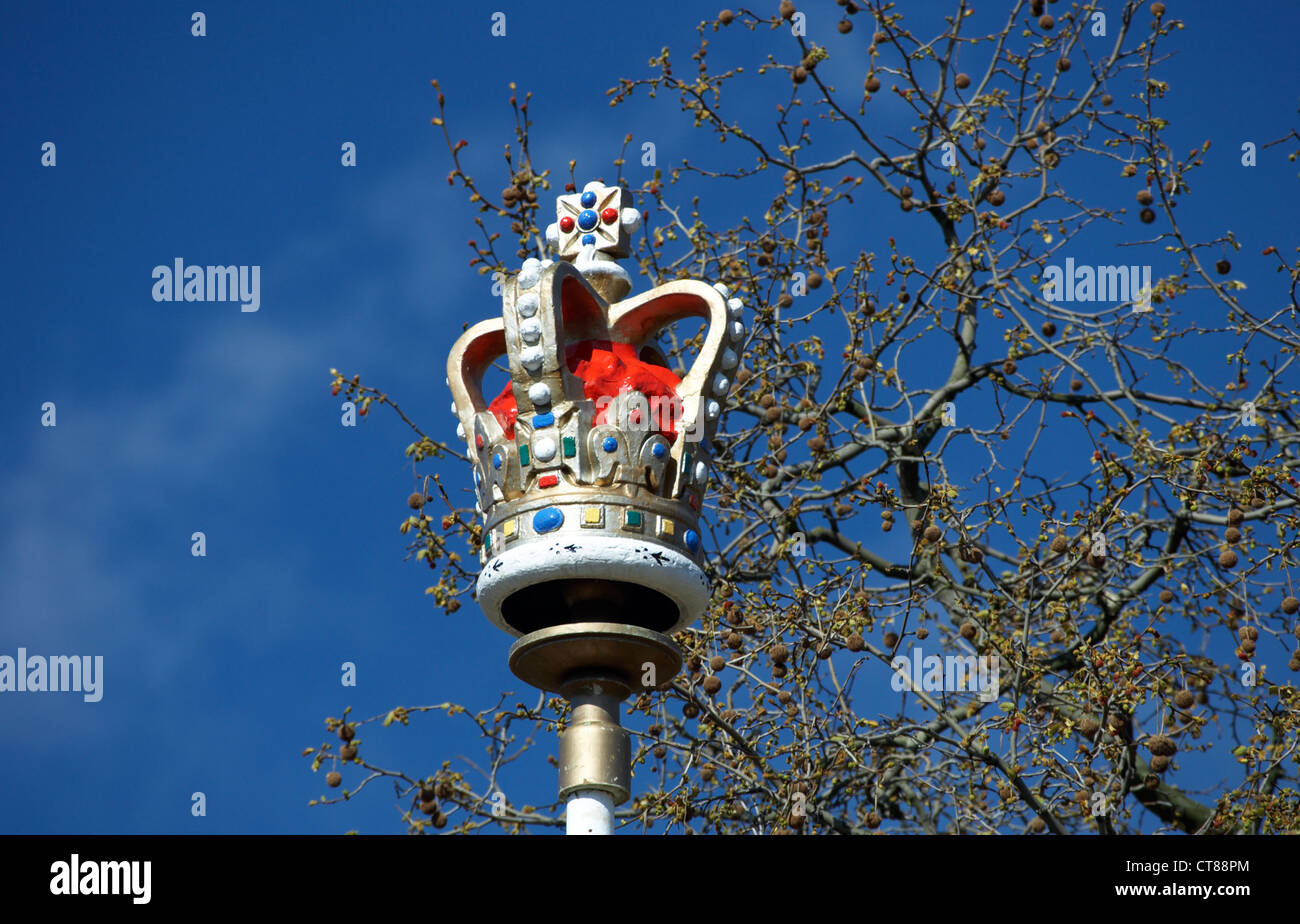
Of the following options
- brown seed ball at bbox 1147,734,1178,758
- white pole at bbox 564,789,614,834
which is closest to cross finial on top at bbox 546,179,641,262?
white pole at bbox 564,789,614,834

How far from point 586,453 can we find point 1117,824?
481cm

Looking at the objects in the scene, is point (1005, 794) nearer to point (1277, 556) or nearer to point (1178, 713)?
point (1178, 713)

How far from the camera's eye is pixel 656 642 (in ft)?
20.1

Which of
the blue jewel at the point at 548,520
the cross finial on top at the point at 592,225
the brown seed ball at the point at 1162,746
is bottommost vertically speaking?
the brown seed ball at the point at 1162,746

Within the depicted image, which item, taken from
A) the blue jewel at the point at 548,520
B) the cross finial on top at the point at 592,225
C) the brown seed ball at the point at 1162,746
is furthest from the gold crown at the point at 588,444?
the brown seed ball at the point at 1162,746

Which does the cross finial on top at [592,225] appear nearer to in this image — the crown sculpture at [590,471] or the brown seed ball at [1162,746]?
the crown sculpture at [590,471]

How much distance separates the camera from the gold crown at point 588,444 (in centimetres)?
619

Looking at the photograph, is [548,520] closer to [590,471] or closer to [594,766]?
[590,471]

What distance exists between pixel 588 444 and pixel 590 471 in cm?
9

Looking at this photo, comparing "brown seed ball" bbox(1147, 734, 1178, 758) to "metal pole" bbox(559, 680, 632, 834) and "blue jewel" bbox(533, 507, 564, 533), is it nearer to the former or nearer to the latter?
"metal pole" bbox(559, 680, 632, 834)

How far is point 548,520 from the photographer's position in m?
6.20

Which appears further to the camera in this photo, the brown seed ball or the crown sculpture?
the brown seed ball

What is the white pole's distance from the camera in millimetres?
5938
